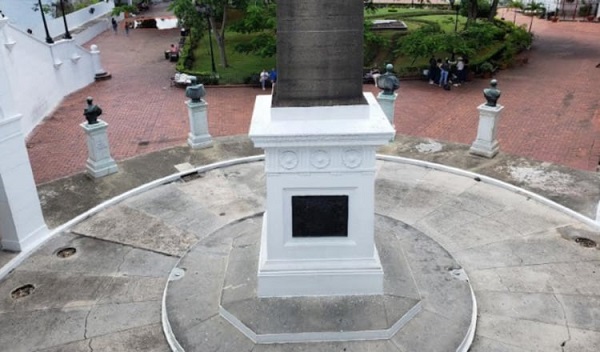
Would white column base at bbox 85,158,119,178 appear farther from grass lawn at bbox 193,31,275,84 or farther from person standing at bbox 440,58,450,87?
person standing at bbox 440,58,450,87

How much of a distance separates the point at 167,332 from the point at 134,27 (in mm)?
40946

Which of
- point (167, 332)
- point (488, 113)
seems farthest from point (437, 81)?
point (167, 332)

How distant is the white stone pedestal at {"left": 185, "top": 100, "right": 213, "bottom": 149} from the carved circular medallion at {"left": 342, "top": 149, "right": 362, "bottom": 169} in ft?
24.8

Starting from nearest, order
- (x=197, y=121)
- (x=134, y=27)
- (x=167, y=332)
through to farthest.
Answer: (x=167, y=332)
(x=197, y=121)
(x=134, y=27)

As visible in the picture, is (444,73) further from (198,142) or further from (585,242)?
(585,242)

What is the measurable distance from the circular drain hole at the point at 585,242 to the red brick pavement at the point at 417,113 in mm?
5513

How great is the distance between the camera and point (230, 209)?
32.9 feet

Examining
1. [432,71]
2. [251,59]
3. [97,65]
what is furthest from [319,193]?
[251,59]

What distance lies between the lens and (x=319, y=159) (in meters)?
6.30

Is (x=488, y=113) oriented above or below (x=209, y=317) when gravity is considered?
above

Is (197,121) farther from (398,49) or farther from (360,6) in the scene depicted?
(398,49)

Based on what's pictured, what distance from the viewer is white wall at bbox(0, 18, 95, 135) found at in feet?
57.8

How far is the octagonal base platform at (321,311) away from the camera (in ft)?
21.0

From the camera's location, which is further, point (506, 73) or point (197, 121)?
point (506, 73)
